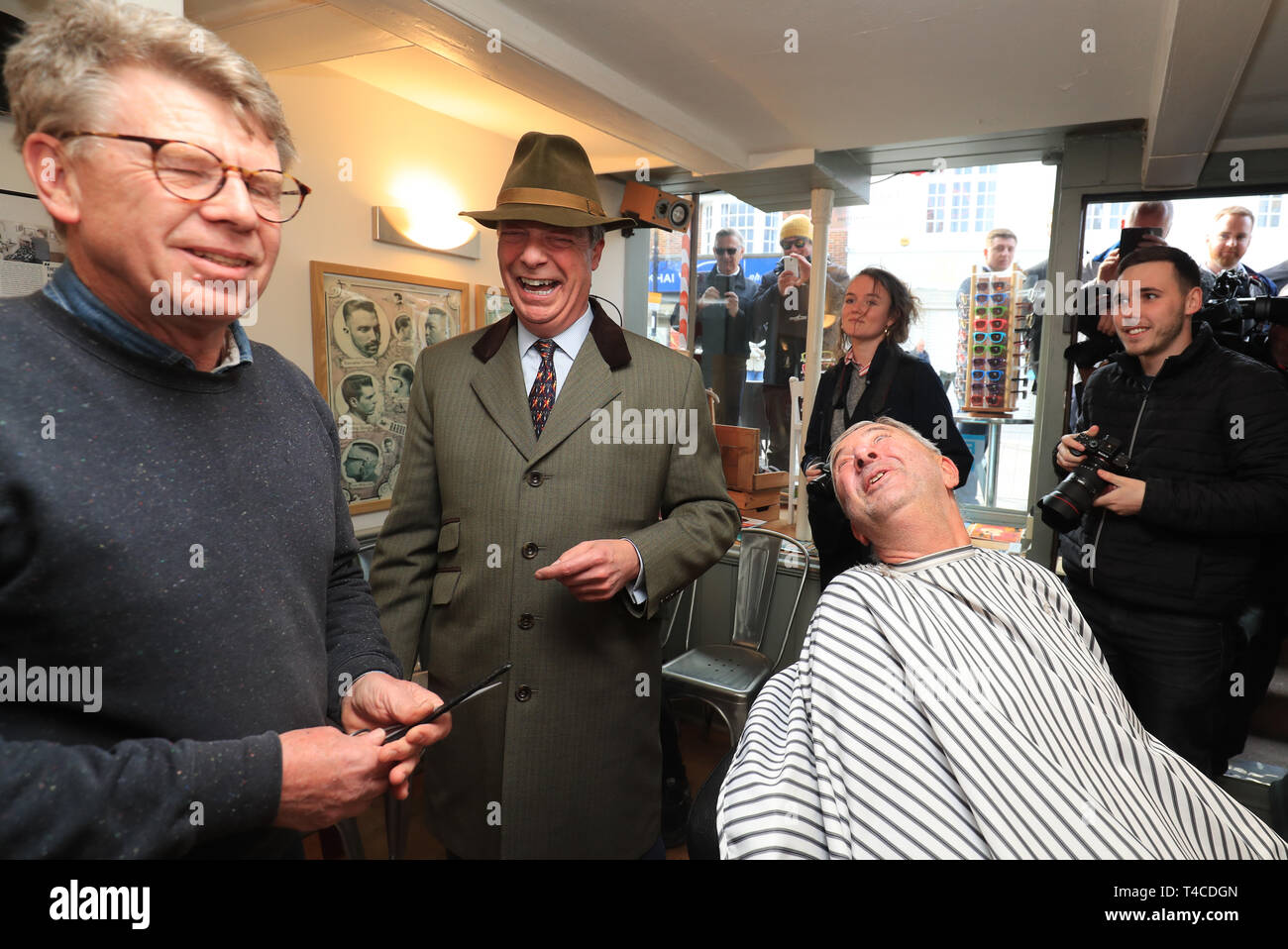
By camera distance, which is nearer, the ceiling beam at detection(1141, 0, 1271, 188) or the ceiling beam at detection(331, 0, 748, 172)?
the ceiling beam at detection(1141, 0, 1271, 188)

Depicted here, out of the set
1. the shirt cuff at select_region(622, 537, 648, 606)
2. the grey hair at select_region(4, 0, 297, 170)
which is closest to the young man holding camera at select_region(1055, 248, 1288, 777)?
the shirt cuff at select_region(622, 537, 648, 606)

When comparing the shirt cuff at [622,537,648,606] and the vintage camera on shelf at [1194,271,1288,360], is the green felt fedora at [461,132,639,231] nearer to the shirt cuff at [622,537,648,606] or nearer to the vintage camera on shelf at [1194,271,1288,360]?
the shirt cuff at [622,537,648,606]

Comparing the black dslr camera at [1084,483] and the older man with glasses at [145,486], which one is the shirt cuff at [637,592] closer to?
the older man with glasses at [145,486]

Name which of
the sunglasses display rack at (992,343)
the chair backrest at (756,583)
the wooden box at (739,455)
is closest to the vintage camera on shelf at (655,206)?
the wooden box at (739,455)

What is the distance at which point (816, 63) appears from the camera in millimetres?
2627

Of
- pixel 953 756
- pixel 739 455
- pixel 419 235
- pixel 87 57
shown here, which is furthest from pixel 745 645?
pixel 87 57

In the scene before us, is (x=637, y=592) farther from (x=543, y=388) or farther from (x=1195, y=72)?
(x=1195, y=72)

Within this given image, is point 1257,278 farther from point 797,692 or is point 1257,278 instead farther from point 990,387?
point 797,692

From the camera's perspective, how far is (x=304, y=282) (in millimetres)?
2982

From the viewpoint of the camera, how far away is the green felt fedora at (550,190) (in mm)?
1511

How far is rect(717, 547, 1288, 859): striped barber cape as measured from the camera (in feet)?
3.41

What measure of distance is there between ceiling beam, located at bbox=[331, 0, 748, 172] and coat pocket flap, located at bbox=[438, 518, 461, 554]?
4.86 feet

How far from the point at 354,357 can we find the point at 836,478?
237 centimetres

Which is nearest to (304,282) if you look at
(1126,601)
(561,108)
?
(561,108)
